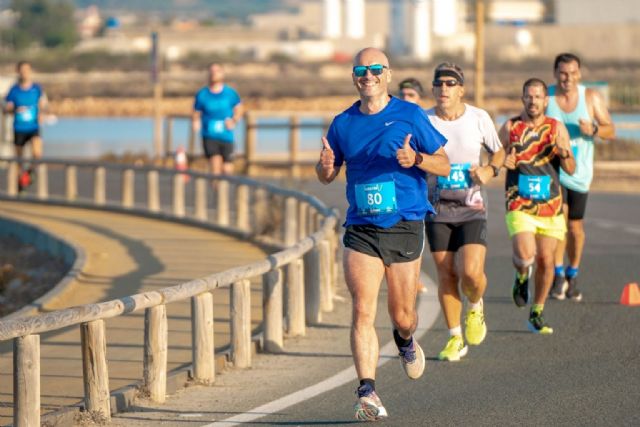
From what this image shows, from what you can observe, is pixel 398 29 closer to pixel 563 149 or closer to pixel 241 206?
pixel 241 206

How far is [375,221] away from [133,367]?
8.22 feet

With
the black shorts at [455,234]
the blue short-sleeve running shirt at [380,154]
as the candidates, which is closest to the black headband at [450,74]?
the black shorts at [455,234]

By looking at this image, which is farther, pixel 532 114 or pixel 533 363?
pixel 532 114

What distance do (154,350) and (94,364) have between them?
0.78 metres

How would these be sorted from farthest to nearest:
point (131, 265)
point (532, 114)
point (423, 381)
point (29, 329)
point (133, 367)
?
point (131, 265) < point (532, 114) < point (133, 367) < point (423, 381) < point (29, 329)

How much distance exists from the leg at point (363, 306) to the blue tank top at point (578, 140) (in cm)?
483

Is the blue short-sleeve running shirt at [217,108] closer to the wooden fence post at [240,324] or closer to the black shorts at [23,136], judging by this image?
the black shorts at [23,136]

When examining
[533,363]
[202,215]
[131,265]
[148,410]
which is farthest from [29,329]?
[202,215]

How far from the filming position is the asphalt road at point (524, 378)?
368 inches

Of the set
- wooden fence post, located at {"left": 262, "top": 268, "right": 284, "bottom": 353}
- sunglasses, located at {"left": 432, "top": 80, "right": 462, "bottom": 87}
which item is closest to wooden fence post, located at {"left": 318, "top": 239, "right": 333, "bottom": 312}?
wooden fence post, located at {"left": 262, "top": 268, "right": 284, "bottom": 353}

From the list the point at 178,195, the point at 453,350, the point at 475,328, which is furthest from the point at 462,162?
the point at 178,195

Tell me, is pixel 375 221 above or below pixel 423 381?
above

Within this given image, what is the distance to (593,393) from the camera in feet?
32.7

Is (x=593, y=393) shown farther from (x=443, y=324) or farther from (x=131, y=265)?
(x=131, y=265)
